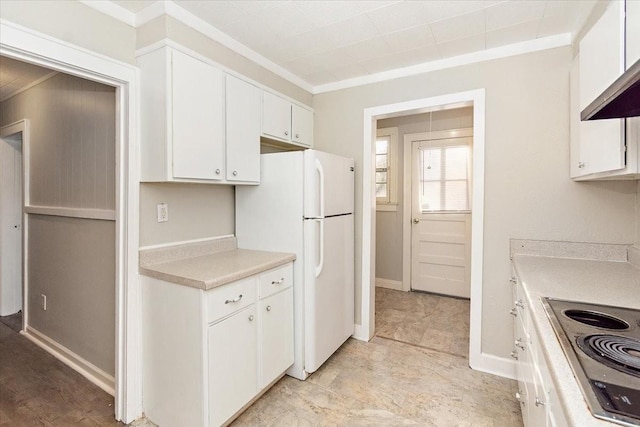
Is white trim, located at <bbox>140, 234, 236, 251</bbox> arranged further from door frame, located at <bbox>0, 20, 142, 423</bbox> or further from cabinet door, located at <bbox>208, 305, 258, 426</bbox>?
cabinet door, located at <bbox>208, 305, 258, 426</bbox>

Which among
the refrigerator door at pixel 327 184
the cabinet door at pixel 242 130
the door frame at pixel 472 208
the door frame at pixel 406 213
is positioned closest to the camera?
the cabinet door at pixel 242 130

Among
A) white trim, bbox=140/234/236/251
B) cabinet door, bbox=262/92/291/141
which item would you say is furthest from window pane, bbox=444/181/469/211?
white trim, bbox=140/234/236/251

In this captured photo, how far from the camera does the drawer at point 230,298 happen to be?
1.64 meters

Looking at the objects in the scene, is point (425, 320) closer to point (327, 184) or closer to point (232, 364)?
point (327, 184)

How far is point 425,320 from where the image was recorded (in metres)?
3.43

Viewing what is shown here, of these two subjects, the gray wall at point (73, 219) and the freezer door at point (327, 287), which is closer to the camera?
the gray wall at point (73, 219)

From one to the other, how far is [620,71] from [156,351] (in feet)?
8.51

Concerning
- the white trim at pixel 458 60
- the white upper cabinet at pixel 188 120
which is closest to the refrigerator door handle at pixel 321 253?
the white upper cabinet at pixel 188 120

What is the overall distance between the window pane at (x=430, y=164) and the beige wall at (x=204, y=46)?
2.33 meters

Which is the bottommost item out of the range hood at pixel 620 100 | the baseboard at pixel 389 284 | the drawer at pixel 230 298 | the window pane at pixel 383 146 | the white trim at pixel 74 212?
the baseboard at pixel 389 284

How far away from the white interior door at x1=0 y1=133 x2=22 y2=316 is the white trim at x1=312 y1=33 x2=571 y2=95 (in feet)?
11.3

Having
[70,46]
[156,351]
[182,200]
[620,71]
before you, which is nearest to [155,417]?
[156,351]

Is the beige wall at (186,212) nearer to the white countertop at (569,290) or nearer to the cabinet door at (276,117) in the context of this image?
the cabinet door at (276,117)

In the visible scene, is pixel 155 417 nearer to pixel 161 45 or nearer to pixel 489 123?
pixel 161 45
